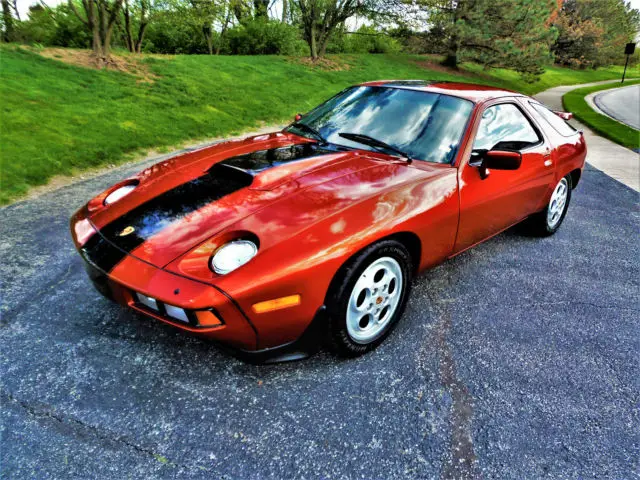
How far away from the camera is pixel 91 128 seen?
647 cm

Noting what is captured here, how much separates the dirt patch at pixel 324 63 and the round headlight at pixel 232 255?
16.7m

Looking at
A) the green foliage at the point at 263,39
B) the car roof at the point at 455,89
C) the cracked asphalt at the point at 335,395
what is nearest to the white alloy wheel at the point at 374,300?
the cracked asphalt at the point at 335,395

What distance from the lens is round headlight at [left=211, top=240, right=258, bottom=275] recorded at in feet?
5.83

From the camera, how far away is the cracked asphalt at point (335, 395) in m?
1.67

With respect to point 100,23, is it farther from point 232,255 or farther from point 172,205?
point 232,255

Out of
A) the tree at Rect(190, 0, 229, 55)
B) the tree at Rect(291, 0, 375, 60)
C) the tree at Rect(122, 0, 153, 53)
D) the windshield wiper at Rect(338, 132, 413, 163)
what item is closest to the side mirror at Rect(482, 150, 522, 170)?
the windshield wiper at Rect(338, 132, 413, 163)

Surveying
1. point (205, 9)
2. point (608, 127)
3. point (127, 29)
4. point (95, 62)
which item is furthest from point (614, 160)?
point (127, 29)

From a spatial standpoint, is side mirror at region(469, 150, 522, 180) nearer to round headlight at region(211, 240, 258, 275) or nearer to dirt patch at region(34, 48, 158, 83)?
round headlight at region(211, 240, 258, 275)

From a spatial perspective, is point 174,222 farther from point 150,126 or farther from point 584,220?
point 150,126

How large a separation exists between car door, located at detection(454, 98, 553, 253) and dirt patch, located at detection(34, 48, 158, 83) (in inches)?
358

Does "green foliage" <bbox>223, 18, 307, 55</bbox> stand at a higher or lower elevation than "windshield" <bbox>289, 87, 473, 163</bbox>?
higher

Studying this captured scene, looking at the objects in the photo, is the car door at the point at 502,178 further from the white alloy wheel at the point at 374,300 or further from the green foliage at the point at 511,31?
the green foliage at the point at 511,31

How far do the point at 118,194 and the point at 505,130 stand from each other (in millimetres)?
2676

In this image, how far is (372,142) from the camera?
277 centimetres
